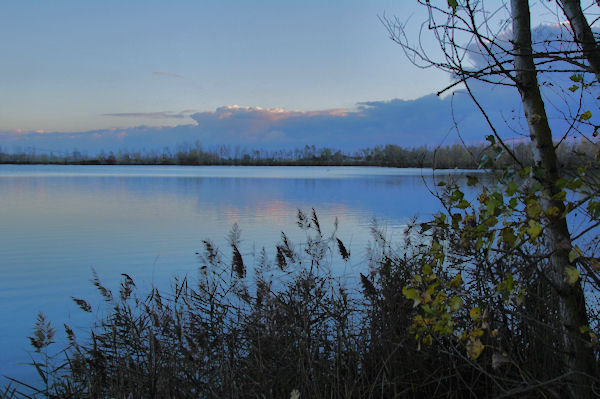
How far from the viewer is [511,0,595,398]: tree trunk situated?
2.57 metres

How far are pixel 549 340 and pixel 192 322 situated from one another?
122 inches

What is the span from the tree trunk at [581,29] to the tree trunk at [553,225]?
0.73 ft

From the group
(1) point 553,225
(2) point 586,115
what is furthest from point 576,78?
(1) point 553,225

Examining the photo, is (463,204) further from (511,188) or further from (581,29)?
(581,29)

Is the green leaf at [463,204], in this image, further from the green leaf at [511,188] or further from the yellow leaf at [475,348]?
the yellow leaf at [475,348]

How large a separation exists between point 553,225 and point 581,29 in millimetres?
1201

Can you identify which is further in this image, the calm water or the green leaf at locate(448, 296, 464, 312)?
the calm water

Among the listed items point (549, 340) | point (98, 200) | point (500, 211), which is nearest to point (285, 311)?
point (549, 340)

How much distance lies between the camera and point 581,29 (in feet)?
8.86

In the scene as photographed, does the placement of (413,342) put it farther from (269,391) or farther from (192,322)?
(192,322)

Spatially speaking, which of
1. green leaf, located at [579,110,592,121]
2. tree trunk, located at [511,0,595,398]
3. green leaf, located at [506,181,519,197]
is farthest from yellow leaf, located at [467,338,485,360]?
green leaf, located at [579,110,592,121]

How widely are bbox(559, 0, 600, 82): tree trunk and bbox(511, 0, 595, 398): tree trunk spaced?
0.22 meters

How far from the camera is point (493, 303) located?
142 inches

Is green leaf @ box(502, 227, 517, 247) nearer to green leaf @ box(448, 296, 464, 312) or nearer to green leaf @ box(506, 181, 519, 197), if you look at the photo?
green leaf @ box(506, 181, 519, 197)
